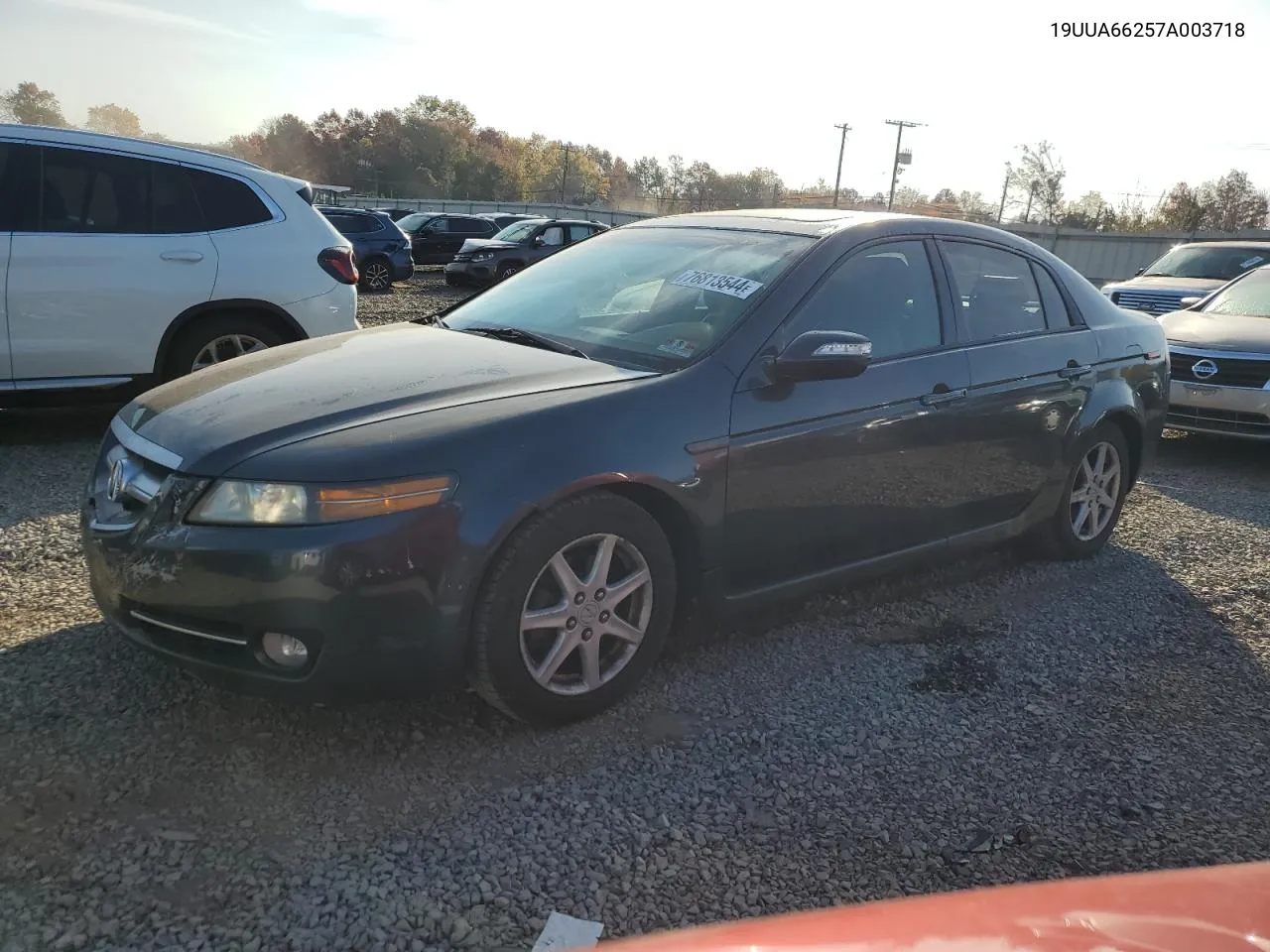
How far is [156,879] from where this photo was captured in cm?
233

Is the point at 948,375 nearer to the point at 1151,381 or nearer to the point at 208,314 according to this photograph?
the point at 1151,381

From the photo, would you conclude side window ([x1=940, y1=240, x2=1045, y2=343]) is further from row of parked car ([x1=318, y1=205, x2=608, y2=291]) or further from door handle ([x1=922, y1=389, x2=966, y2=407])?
row of parked car ([x1=318, y1=205, x2=608, y2=291])

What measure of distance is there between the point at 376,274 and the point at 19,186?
520 inches

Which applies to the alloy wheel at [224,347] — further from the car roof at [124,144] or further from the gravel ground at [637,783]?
the gravel ground at [637,783]

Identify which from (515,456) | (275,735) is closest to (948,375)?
(515,456)

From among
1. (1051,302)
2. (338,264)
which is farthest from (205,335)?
(1051,302)

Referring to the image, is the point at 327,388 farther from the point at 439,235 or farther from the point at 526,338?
the point at 439,235

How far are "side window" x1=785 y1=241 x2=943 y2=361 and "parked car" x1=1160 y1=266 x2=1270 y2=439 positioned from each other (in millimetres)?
3948

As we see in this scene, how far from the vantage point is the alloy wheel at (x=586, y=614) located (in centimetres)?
292

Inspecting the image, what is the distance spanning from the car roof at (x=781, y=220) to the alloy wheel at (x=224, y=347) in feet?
9.27

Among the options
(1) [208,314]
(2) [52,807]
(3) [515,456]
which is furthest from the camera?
(1) [208,314]

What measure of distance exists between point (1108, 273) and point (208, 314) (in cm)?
4503

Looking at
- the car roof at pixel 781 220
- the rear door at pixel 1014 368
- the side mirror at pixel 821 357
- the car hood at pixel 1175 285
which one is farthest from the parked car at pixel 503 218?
the side mirror at pixel 821 357

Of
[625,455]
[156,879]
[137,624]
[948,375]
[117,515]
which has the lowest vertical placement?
[156,879]
